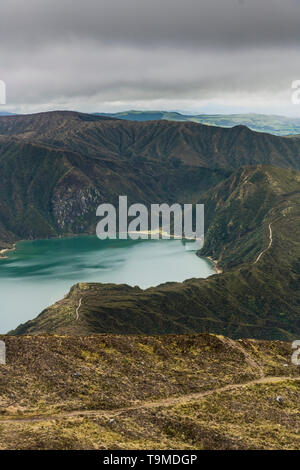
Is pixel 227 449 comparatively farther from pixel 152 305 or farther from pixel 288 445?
pixel 152 305

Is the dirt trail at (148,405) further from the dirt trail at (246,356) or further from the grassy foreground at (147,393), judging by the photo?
the dirt trail at (246,356)

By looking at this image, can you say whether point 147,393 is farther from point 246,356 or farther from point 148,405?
point 246,356

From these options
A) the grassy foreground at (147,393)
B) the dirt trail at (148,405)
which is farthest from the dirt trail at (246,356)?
the dirt trail at (148,405)

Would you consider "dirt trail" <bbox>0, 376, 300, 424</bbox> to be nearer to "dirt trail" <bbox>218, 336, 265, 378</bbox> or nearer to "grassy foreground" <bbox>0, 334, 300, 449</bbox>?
"grassy foreground" <bbox>0, 334, 300, 449</bbox>

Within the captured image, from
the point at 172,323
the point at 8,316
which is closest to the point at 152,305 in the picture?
the point at 172,323

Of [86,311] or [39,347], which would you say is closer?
[39,347]

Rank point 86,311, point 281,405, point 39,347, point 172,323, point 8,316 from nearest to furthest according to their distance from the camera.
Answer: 1. point 281,405
2. point 39,347
3. point 86,311
4. point 172,323
5. point 8,316

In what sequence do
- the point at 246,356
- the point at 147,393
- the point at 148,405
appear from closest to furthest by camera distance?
1. the point at 148,405
2. the point at 147,393
3. the point at 246,356

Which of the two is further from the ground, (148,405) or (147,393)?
(148,405)

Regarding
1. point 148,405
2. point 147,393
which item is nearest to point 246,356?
point 147,393
